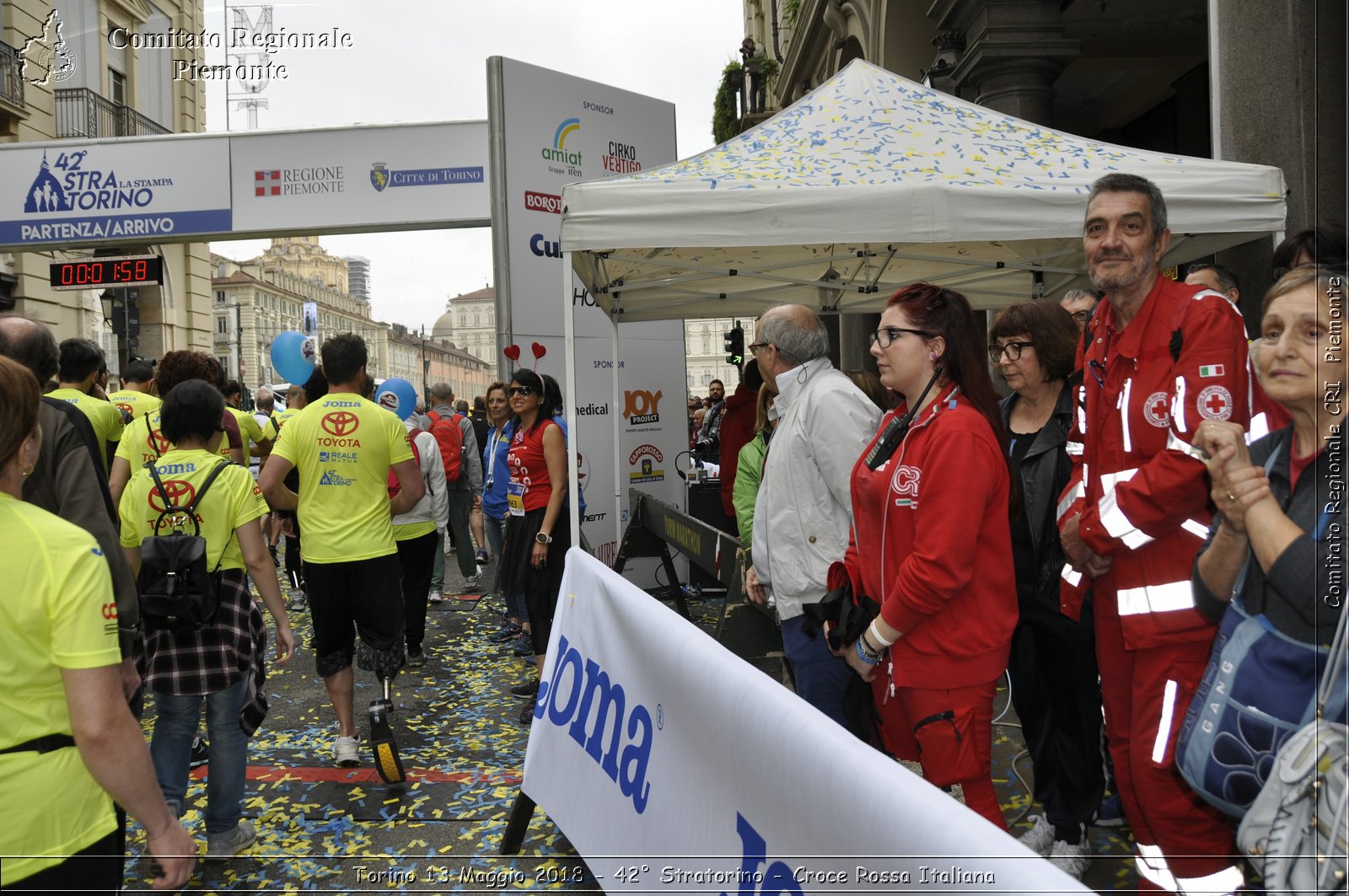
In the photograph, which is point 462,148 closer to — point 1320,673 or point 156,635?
point 156,635

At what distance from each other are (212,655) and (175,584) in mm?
358

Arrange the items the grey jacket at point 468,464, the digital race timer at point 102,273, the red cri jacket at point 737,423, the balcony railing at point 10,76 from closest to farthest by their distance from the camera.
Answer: the red cri jacket at point 737,423 < the grey jacket at point 468,464 < the digital race timer at point 102,273 < the balcony railing at point 10,76

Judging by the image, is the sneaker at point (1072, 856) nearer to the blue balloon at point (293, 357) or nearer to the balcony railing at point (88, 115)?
the blue balloon at point (293, 357)

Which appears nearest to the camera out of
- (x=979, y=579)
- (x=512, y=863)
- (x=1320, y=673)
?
(x=1320, y=673)

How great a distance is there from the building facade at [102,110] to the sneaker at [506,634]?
9968 mm

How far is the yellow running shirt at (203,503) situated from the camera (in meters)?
3.87

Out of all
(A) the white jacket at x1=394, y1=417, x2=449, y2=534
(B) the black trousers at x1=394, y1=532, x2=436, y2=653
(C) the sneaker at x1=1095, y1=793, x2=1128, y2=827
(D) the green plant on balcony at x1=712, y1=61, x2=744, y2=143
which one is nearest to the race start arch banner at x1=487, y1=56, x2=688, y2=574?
(A) the white jacket at x1=394, y1=417, x2=449, y2=534

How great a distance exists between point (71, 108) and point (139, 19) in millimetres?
4848

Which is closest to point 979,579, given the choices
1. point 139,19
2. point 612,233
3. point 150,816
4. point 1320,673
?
point 1320,673

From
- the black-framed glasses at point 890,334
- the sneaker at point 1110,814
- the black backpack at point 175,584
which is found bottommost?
the sneaker at point 1110,814

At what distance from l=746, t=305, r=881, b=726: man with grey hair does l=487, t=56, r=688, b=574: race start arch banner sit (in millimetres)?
4029

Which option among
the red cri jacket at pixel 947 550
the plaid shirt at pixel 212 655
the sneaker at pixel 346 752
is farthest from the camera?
the sneaker at pixel 346 752

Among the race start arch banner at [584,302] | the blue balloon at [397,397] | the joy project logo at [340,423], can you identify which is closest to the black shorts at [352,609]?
the joy project logo at [340,423]

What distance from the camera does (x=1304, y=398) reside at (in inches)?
73.8
